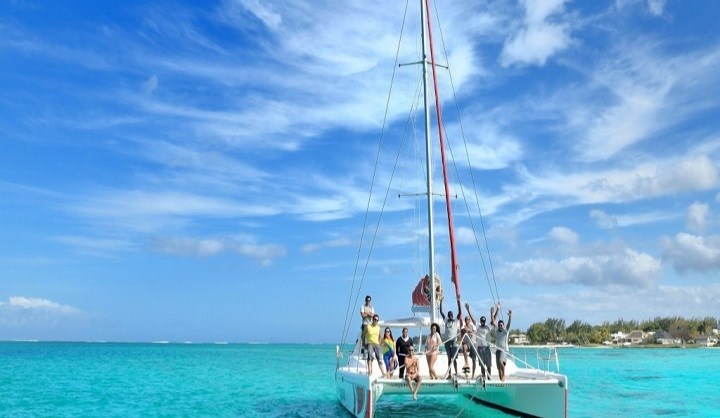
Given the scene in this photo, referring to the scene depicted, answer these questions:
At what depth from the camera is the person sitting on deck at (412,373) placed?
1422 centimetres

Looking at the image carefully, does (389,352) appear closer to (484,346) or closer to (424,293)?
(484,346)

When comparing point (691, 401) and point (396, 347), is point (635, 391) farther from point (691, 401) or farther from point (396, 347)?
point (396, 347)

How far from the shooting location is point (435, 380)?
14594mm

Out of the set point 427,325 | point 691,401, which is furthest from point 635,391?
point 427,325

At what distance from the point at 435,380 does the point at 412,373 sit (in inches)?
19.7

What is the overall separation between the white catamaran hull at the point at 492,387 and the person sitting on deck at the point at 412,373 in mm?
161

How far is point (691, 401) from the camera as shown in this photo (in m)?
25.7

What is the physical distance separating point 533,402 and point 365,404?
3.90 meters

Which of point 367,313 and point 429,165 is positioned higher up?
point 429,165

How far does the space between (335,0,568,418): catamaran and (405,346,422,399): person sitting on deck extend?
18cm

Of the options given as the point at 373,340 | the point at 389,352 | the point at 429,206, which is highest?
the point at 429,206

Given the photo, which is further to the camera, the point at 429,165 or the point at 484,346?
the point at 429,165

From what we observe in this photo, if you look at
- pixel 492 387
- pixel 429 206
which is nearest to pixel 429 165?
pixel 429 206

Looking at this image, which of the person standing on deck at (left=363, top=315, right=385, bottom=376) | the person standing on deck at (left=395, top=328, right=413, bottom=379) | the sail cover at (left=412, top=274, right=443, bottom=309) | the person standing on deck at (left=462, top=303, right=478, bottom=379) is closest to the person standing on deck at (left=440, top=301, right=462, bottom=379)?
the person standing on deck at (left=462, top=303, right=478, bottom=379)
